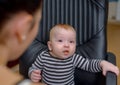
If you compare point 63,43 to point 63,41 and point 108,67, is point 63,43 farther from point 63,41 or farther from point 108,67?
point 108,67

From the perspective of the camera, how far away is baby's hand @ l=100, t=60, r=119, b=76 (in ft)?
5.02

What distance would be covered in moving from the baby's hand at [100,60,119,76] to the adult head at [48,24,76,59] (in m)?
0.19

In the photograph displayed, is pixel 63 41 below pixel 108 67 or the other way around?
the other way around

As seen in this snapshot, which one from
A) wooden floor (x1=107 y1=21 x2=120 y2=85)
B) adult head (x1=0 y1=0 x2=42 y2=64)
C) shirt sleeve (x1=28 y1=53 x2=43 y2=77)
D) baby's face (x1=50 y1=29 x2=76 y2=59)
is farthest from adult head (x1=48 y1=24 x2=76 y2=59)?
wooden floor (x1=107 y1=21 x2=120 y2=85)

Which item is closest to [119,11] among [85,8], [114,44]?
[114,44]

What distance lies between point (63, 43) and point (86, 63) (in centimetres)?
21

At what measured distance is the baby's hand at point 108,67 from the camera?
5.02 ft

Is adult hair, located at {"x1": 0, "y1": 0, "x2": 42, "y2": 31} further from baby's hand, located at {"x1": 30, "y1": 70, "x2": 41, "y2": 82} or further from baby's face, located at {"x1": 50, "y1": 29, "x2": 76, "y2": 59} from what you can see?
baby's hand, located at {"x1": 30, "y1": 70, "x2": 41, "y2": 82}

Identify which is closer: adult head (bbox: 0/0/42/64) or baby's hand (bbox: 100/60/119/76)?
adult head (bbox: 0/0/42/64)

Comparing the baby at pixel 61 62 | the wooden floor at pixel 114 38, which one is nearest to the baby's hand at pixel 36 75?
the baby at pixel 61 62

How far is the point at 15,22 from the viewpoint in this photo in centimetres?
64

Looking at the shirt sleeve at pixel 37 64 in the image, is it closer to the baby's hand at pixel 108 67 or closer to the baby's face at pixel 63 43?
the baby's face at pixel 63 43

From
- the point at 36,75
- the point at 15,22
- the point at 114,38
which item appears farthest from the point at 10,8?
the point at 114,38

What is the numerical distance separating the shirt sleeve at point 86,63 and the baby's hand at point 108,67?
0.05 meters
